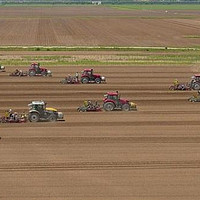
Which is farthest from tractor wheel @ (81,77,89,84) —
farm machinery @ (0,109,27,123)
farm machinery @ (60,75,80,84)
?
farm machinery @ (0,109,27,123)

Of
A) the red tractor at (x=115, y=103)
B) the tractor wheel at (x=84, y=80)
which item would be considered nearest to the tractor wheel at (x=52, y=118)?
the red tractor at (x=115, y=103)

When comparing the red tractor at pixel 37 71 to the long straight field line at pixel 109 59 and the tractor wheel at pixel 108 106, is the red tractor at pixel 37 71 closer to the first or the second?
the long straight field line at pixel 109 59

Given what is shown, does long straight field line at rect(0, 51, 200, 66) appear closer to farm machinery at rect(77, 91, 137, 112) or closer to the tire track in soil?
farm machinery at rect(77, 91, 137, 112)

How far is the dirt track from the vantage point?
22.1 meters

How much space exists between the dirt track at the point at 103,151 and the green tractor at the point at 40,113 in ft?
1.64

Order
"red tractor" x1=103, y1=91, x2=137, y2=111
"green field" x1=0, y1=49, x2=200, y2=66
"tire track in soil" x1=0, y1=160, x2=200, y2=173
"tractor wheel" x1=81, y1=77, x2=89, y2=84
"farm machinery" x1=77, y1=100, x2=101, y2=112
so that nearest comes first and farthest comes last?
"tire track in soil" x1=0, y1=160, x2=200, y2=173 < "red tractor" x1=103, y1=91, x2=137, y2=111 < "farm machinery" x1=77, y1=100, x2=101, y2=112 < "tractor wheel" x1=81, y1=77, x2=89, y2=84 < "green field" x1=0, y1=49, x2=200, y2=66

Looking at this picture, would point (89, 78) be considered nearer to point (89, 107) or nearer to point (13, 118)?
point (89, 107)

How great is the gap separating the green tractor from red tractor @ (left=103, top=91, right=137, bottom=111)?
13.2 ft

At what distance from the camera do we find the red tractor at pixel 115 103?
35.6 metres

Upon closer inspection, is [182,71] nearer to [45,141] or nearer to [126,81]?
[126,81]

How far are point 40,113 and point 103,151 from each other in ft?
22.4

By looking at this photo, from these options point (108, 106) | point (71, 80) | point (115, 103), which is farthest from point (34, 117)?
point (71, 80)

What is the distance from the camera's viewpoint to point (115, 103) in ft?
117

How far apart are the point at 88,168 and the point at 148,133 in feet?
23.1
